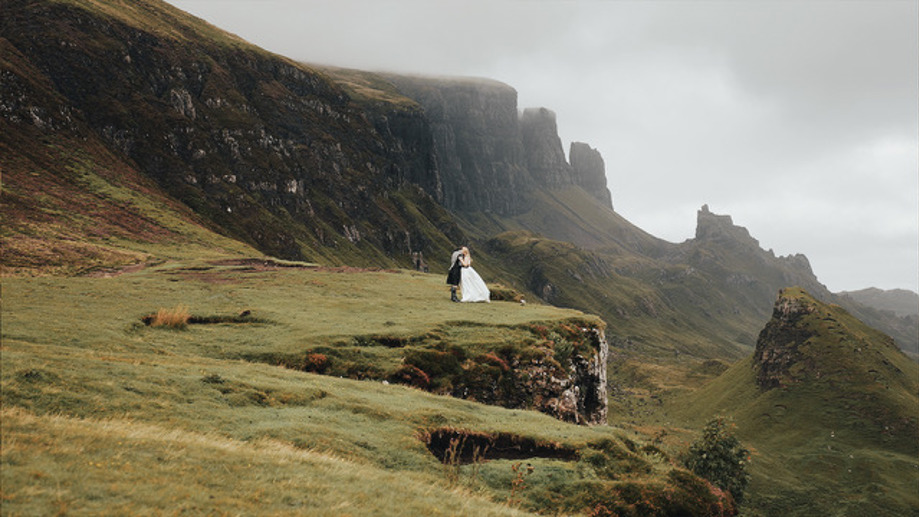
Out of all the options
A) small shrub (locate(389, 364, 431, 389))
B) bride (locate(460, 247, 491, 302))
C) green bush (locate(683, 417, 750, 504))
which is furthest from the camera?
green bush (locate(683, 417, 750, 504))

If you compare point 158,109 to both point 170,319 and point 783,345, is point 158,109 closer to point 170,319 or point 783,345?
point 170,319

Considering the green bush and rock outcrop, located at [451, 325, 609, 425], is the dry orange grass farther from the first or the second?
the green bush

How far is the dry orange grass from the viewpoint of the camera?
94.8 feet

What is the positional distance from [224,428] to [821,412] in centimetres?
18480

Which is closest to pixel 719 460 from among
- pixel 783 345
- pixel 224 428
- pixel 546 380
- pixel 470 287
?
pixel 546 380

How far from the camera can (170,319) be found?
96.1ft

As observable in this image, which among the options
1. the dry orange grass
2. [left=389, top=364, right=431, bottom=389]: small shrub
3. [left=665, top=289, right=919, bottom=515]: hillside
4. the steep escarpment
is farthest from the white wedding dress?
the steep escarpment

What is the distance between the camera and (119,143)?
144 metres

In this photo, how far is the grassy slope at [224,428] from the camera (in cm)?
988

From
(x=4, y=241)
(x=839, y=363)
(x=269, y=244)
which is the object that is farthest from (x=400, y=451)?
(x=839, y=363)

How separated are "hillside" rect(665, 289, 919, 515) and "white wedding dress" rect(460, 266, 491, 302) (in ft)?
266

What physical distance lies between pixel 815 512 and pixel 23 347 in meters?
128

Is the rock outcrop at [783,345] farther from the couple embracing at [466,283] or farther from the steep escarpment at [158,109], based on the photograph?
the steep escarpment at [158,109]

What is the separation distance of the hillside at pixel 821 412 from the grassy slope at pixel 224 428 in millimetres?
95804
